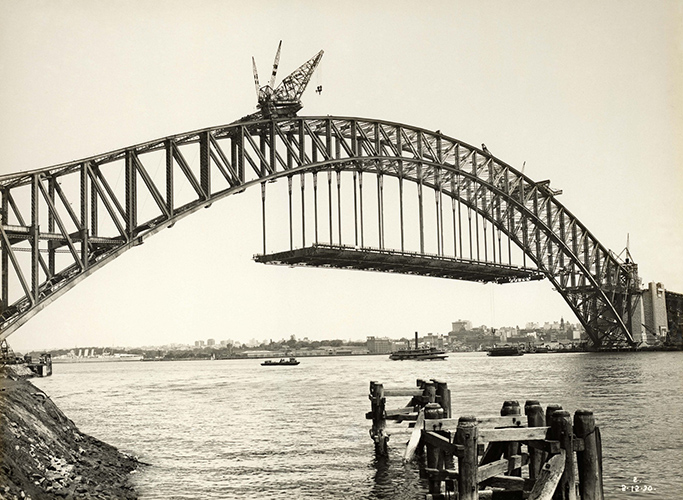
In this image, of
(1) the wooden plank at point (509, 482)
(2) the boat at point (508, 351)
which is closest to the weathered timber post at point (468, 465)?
(1) the wooden plank at point (509, 482)

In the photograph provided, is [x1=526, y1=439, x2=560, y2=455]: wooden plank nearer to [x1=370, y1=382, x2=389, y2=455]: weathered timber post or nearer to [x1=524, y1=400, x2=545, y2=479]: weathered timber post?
[x1=524, y1=400, x2=545, y2=479]: weathered timber post

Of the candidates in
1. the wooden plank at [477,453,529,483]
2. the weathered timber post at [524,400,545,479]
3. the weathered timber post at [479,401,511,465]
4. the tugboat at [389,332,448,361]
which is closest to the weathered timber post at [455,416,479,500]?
the wooden plank at [477,453,529,483]

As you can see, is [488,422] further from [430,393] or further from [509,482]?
[430,393]

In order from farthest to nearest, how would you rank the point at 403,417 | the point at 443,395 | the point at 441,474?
1. the point at 403,417
2. the point at 443,395
3. the point at 441,474

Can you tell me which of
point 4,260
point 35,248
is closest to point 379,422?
point 4,260

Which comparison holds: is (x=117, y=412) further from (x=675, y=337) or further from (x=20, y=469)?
(x=675, y=337)
